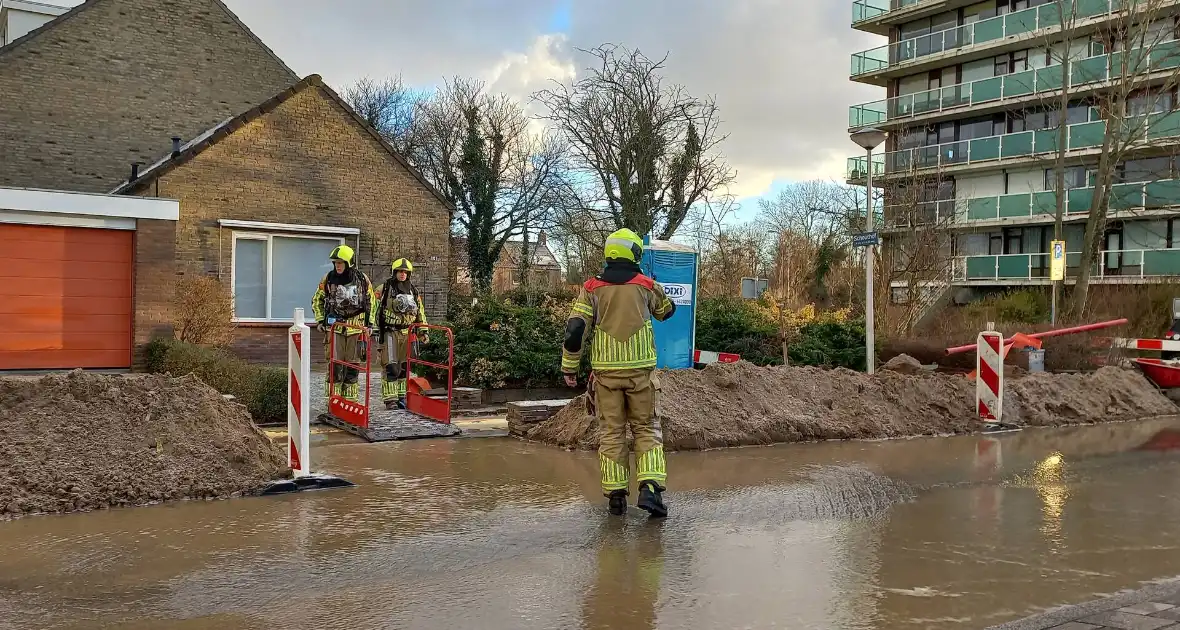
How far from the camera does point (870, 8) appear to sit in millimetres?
40594

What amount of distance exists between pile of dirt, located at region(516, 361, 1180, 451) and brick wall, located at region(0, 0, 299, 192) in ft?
52.1

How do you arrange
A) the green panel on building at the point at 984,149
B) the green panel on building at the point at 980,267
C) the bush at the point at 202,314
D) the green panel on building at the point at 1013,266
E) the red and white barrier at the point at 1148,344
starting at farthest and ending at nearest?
the green panel on building at the point at 980,267
the green panel on building at the point at 984,149
the green panel on building at the point at 1013,266
the red and white barrier at the point at 1148,344
the bush at the point at 202,314

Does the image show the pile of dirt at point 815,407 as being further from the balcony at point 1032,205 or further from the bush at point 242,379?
the balcony at point 1032,205

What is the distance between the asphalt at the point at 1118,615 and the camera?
4125 mm

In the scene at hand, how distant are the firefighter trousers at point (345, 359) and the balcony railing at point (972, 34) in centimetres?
2892

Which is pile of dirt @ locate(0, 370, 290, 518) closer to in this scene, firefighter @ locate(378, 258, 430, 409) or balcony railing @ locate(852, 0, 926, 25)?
firefighter @ locate(378, 258, 430, 409)

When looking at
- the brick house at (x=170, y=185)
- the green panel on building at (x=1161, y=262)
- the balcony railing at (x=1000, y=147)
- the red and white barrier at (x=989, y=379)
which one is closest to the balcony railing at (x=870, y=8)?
the balcony railing at (x=1000, y=147)

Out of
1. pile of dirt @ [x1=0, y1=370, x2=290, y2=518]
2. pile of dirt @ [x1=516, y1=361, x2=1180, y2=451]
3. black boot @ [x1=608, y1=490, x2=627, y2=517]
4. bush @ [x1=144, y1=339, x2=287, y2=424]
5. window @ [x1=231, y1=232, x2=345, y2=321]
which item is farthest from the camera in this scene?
window @ [x1=231, y1=232, x2=345, y2=321]

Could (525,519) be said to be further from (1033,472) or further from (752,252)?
(752,252)

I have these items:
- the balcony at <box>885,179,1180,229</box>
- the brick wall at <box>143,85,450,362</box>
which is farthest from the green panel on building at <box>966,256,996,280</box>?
the brick wall at <box>143,85,450,362</box>

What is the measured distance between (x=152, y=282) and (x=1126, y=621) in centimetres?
1088

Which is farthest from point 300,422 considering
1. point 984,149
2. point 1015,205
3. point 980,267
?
point 984,149

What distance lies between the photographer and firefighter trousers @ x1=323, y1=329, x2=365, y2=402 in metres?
10.5

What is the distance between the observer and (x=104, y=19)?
2169cm
